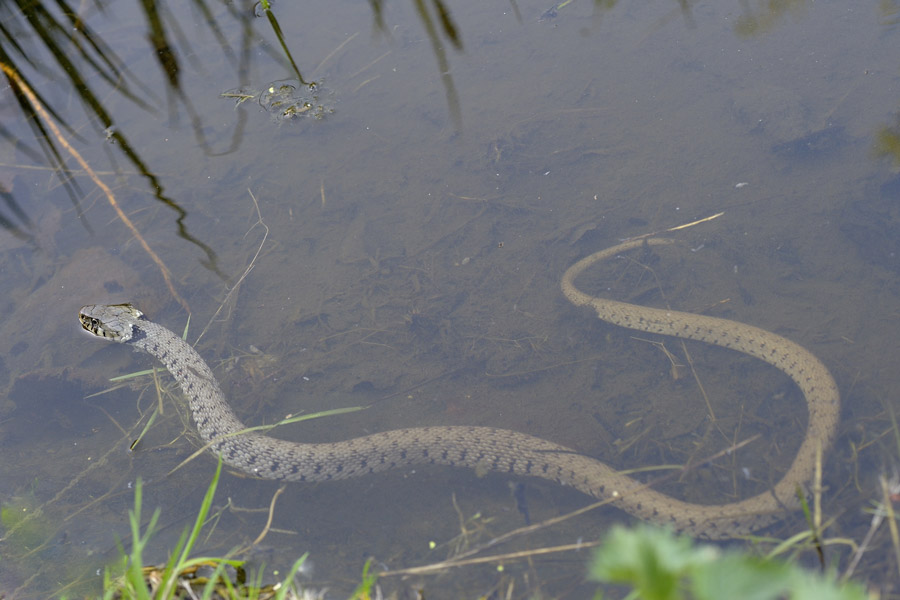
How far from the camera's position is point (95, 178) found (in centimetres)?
534

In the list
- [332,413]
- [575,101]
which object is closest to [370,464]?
[332,413]

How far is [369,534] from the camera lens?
345 cm

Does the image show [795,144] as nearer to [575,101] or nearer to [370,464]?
[575,101]

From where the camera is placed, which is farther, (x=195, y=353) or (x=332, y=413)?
(x=195, y=353)

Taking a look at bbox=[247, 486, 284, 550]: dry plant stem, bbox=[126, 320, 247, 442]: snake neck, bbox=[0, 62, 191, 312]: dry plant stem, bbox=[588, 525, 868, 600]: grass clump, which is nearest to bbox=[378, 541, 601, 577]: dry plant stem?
bbox=[247, 486, 284, 550]: dry plant stem

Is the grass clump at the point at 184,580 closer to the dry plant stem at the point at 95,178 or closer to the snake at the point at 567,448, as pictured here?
the snake at the point at 567,448

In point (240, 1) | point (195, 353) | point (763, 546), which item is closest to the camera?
point (763, 546)

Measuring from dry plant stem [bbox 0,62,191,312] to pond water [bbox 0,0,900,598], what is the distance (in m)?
0.04

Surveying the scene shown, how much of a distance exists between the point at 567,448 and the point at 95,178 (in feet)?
15.1

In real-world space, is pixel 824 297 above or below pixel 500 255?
below

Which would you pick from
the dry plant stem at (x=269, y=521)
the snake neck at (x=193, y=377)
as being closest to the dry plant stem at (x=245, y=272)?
the snake neck at (x=193, y=377)

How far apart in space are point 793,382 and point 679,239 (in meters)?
1.26

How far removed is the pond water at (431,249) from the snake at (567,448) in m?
0.09

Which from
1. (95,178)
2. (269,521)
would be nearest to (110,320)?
(95,178)
